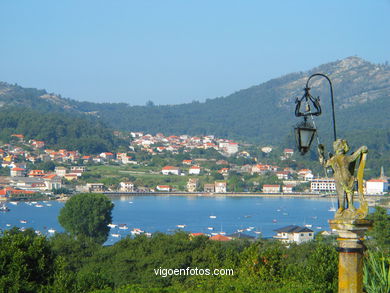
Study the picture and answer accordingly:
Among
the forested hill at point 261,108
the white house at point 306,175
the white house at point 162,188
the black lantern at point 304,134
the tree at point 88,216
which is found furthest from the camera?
the forested hill at point 261,108

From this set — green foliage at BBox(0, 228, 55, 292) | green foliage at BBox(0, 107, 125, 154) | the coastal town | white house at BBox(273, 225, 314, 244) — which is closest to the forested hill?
the coastal town

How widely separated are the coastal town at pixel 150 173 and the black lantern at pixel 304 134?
50.9 meters

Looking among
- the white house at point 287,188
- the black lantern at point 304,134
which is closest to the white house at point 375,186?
the white house at point 287,188

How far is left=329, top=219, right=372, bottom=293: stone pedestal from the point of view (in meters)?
3.02

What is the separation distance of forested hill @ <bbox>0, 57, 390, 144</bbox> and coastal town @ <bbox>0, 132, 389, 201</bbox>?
106 feet

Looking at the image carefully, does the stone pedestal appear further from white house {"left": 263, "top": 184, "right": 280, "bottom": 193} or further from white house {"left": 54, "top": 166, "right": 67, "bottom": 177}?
white house {"left": 54, "top": 166, "right": 67, "bottom": 177}

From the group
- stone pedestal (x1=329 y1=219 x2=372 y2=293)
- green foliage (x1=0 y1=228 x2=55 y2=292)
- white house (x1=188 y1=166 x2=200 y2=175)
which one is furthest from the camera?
white house (x1=188 y1=166 x2=200 y2=175)

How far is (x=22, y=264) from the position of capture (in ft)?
22.1

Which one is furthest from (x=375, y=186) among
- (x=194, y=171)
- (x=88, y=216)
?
(x=88, y=216)

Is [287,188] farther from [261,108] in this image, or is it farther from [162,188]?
[261,108]

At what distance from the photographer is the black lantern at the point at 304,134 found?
3244 millimetres

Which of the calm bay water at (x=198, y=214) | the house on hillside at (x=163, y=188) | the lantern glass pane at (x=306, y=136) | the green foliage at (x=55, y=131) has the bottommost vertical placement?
the calm bay water at (x=198, y=214)

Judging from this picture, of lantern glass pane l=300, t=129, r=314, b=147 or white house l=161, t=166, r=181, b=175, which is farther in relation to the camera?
white house l=161, t=166, r=181, b=175

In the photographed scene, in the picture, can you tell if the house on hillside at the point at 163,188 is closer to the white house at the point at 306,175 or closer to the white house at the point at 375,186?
the white house at the point at 306,175
